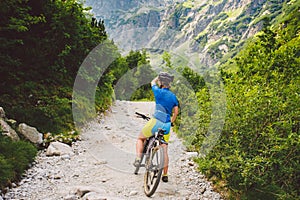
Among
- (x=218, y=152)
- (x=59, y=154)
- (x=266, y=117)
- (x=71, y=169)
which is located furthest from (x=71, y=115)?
(x=266, y=117)

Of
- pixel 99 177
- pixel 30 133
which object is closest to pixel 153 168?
pixel 99 177

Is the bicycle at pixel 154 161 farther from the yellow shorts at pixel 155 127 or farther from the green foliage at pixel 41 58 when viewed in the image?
the green foliage at pixel 41 58

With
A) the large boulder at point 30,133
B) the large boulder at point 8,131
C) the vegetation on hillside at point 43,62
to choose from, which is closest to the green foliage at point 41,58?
the vegetation on hillside at point 43,62

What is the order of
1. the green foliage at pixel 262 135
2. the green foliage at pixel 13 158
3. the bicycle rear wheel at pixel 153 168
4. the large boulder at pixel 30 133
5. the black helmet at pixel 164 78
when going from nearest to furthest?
the green foliage at pixel 262 135 < the bicycle rear wheel at pixel 153 168 < the green foliage at pixel 13 158 < the black helmet at pixel 164 78 < the large boulder at pixel 30 133

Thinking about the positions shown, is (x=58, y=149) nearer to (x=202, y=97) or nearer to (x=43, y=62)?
(x=43, y=62)

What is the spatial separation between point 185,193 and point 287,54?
4.36 meters

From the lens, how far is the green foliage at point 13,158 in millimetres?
5980

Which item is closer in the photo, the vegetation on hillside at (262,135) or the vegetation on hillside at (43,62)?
the vegetation on hillside at (262,135)

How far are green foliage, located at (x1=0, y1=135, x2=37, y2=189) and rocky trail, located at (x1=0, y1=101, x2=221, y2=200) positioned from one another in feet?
0.75

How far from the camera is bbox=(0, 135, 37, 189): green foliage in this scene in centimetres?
598

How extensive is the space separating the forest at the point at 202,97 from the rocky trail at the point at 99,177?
0.38m

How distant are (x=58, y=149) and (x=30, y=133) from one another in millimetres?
984

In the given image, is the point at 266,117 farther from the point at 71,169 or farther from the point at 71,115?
the point at 71,115

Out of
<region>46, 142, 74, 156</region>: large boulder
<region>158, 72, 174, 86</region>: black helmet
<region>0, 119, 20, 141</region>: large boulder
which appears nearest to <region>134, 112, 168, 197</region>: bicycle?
<region>158, 72, 174, 86</region>: black helmet
